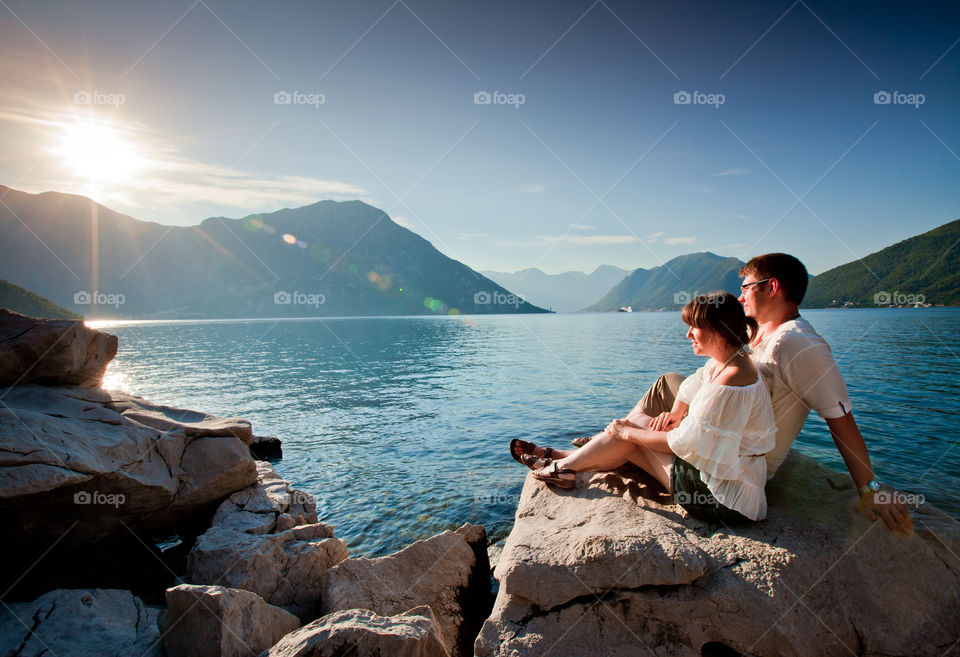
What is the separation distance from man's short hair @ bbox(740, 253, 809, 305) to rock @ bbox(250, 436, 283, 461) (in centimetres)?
1487

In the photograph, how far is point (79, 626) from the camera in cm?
520

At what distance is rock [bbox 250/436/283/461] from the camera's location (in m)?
14.9

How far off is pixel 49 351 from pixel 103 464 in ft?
10.1

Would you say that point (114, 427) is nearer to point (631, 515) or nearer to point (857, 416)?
point (631, 515)

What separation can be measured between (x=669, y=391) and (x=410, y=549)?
4.52 m

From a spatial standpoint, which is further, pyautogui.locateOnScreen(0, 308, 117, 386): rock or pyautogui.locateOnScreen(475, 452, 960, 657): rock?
pyautogui.locateOnScreen(0, 308, 117, 386): rock

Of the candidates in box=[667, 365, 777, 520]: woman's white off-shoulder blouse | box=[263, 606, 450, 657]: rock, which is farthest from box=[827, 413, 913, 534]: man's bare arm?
box=[263, 606, 450, 657]: rock

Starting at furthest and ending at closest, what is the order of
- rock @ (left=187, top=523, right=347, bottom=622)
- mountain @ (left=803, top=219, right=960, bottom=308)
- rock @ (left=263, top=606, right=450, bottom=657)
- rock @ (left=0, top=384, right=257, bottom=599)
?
1. mountain @ (left=803, top=219, right=960, bottom=308)
2. rock @ (left=0, top=384, right=257, bottom=599)
3. rock @ (left=187, top=523, right=347, bottom=622)
4. rock @ (left=263, top=606, right=450, bottom=657)

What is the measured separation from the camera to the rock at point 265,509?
8.08 m

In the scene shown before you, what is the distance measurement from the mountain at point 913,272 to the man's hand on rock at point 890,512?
444ft
